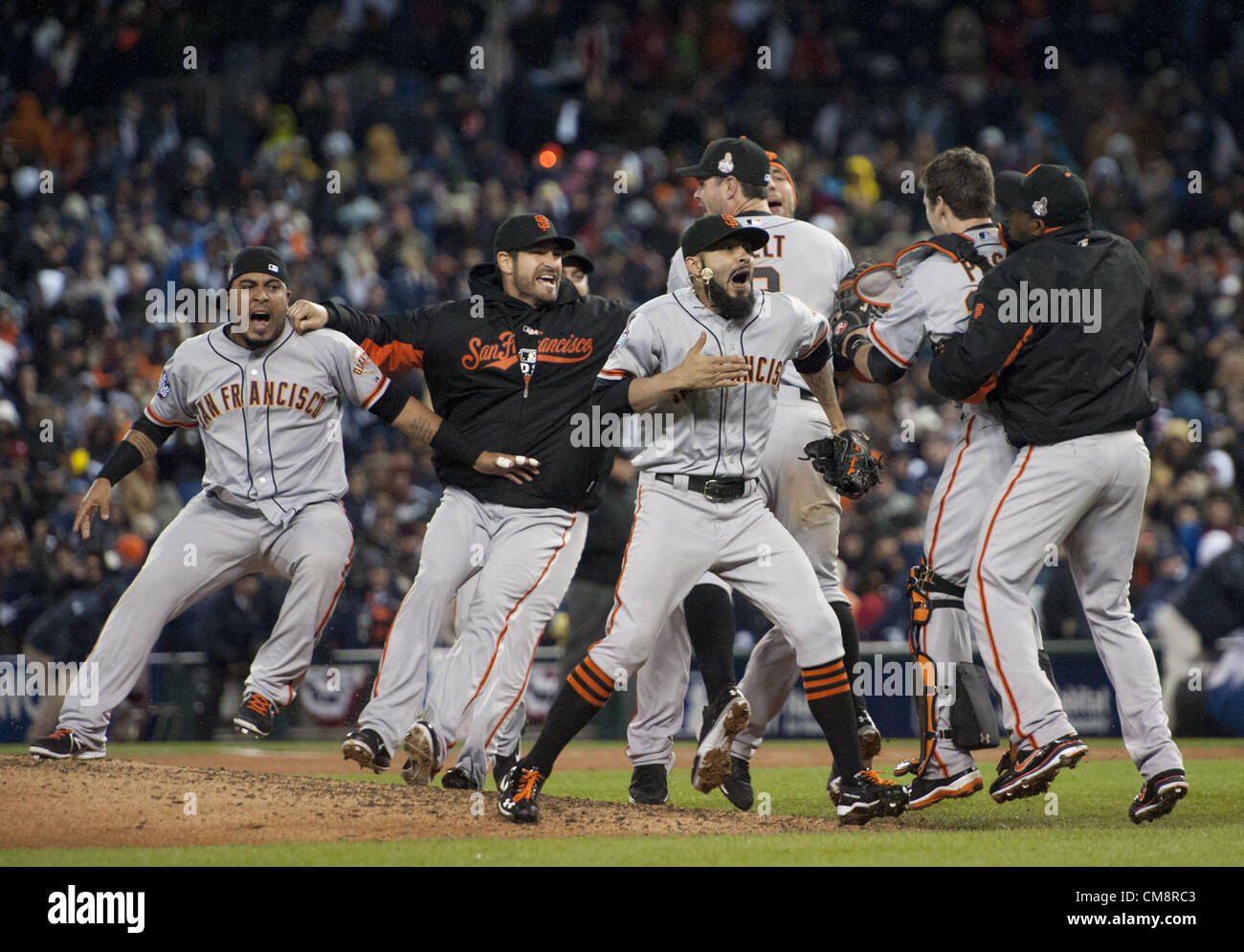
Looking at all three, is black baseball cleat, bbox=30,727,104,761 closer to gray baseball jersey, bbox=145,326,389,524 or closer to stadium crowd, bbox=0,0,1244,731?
gray baseball jersey, bbox=145,326,389,524

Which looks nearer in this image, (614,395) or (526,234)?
(614,395)

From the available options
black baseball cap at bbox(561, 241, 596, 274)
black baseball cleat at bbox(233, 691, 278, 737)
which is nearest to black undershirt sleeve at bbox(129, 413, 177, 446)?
black baseball cleat at bbox(233, 691, 278, 737)

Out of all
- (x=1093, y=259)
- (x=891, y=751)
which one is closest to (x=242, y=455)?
(x=1093, y=259)

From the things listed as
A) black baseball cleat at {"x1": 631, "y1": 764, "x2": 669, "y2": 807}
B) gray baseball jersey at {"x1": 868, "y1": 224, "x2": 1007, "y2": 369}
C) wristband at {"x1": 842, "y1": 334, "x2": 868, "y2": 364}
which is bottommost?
black baseball cleat at {"x1": 631, "y1": 764, "x2": 669, "y2": 807}

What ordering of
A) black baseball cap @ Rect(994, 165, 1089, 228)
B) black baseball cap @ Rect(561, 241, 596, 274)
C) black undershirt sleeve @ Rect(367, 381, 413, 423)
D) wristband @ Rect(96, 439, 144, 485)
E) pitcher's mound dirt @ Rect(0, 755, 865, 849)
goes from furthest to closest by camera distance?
black baseball cap @ Rect(561, 241, 596, 274), wristband @ Rect(96, 439, 144, 485), black undershirt sleeve @ Rect(367, 381, 413, 423), black baseball cap @ Rect(994, 165, 1089, 228), pitcher's mound dirt @ Rect(0, 755, 865, 849)

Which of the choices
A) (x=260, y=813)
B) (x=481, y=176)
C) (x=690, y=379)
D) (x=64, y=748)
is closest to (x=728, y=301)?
(x=690, y=379)

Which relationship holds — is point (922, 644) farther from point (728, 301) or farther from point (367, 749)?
point (367, 749)

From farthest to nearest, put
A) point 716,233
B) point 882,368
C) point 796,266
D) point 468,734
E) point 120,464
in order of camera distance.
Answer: point 120,464, point 796,266, point 468,734, point 882,368, point 716,233
